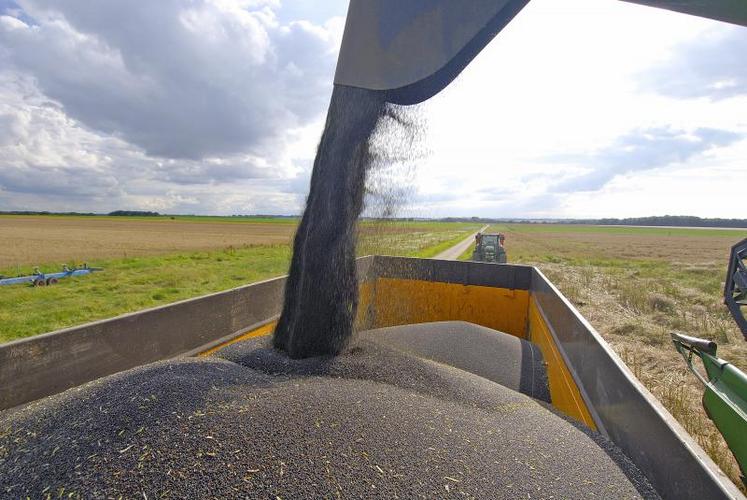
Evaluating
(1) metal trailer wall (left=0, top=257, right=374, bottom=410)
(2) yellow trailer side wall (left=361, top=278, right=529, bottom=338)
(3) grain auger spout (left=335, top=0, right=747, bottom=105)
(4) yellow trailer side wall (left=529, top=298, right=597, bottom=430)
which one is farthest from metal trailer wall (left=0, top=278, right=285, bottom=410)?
(4) yellow trailer side wall (left=529, top=298, right=597, bottom=430)

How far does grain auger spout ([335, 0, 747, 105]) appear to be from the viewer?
1844mm

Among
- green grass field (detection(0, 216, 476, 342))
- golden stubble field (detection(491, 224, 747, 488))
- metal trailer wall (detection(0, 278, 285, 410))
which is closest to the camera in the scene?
metal trailer wall (detection(0, 278, 285, 410))

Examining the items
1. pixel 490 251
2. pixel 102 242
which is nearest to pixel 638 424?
pixel 490 251

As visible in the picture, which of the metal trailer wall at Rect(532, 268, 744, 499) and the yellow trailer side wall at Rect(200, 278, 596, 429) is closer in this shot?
the metal trailer wall at Rect(532, 268, 744, 499)

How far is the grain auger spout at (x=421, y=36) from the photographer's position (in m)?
1.84

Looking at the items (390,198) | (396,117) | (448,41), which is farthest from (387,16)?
(390,198)

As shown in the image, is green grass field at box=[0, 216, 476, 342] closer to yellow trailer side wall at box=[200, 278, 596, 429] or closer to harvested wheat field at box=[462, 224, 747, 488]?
yellow trailer side wall at box=[200, 278, 596, 429]

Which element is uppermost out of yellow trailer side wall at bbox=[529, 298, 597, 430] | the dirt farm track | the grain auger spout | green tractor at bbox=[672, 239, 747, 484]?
the grain auger spout

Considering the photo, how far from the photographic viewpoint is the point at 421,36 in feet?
6.73

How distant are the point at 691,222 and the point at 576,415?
403 ft

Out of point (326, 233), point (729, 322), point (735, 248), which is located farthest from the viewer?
point (729, 322)

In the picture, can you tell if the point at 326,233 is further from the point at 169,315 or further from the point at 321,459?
the point at 321,459

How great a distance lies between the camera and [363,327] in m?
4.08

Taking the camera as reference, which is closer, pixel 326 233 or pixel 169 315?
pixel 169 315
